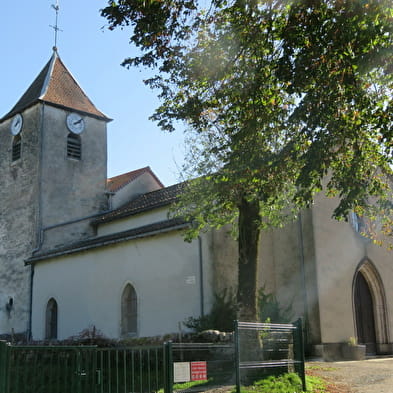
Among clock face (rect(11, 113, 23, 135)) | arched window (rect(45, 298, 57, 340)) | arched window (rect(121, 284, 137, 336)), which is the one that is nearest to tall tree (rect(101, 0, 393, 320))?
arched window (rect(121, 284, 137, 336))

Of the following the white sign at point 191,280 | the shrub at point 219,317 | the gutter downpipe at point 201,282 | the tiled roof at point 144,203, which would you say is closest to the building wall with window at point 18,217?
the tiled roof at point 144,203

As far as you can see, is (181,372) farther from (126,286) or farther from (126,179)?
(126,179)

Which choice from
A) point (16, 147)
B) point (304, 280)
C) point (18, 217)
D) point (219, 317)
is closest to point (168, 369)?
point (219, 317)

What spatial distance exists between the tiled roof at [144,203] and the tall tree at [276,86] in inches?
391

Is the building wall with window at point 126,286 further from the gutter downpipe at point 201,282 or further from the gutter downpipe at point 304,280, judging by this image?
the gutter downpipe at point 304,280

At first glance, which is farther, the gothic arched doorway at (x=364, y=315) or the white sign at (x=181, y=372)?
the gothic arched doorway at (x=364, y=315)

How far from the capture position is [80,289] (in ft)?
73.0

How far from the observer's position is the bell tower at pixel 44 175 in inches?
1036

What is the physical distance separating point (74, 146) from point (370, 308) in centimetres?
1708

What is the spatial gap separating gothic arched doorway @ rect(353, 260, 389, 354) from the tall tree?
32.0ft

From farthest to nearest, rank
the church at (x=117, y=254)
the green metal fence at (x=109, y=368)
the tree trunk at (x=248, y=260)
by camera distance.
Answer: the church at (x=117, y=254)
the tree trunk at (x=248, y=260)
the green metal fence at (x=109, y=368)

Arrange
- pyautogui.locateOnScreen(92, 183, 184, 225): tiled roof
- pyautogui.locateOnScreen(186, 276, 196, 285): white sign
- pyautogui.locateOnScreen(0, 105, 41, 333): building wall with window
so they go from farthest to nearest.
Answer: pyautogui.locateOnScreen(0, 105, 41, 333): building wall with window < pyautogui.locateOnScreen(92, 183, 184, 225): tiled roof < pyautogui.locateOnScreen(186, 276, 196, 285): white sign

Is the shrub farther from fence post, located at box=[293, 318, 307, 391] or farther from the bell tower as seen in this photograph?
the bell tower

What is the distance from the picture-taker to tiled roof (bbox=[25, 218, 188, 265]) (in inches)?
731
